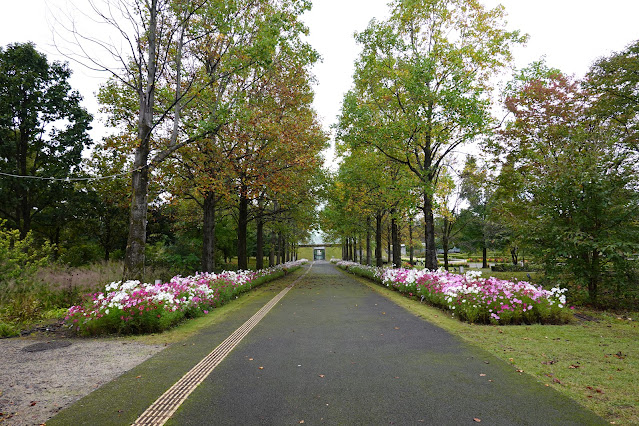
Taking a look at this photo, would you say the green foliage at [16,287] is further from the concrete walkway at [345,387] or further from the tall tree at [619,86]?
the tall tree at [619,86]

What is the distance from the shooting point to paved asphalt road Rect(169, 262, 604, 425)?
316 centimetres

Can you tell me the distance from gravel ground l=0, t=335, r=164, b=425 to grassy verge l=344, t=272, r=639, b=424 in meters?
5.60

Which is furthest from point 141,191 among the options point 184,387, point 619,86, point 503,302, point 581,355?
point 619,86

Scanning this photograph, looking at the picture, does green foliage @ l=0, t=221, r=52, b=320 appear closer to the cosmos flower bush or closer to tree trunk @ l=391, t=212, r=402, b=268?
the cosmos flower bush

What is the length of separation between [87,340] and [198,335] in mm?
2061

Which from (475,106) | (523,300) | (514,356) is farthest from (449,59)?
(514,356)

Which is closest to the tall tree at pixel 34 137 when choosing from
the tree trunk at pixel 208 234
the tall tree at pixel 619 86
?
the tree trunk at pixel 208 234

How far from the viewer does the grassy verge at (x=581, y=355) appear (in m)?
3.50

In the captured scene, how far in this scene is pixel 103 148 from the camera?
12.6 metres

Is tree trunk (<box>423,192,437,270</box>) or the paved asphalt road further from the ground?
tree trunk (<box>423,192,437,270</box>)

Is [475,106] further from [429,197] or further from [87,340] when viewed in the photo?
[87,340]

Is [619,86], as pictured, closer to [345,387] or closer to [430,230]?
[430,230]

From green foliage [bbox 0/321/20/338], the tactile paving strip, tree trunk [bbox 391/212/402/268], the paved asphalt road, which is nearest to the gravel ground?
green foliage [bbox 0/321/20/338]

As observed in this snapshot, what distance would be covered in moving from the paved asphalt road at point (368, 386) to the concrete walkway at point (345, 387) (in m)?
0.01
